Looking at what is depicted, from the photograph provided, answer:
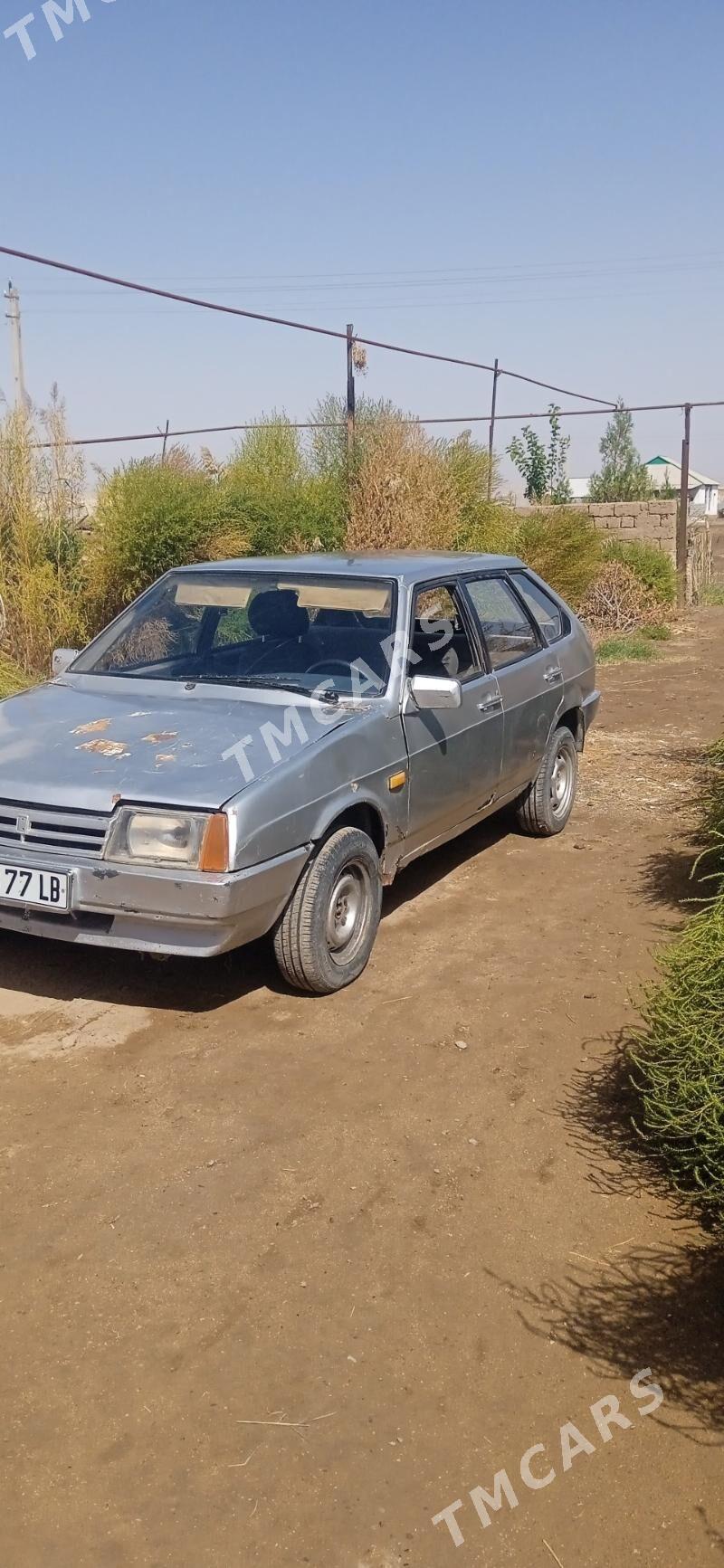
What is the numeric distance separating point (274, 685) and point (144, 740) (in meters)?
0.71

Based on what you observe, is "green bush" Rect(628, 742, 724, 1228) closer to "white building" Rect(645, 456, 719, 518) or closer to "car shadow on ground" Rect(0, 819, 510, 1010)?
"car shadow on ground" Rect(0, 819, 510, 1010)

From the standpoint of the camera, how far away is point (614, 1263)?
2.91m

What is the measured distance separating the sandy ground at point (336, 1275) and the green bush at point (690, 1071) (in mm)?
122

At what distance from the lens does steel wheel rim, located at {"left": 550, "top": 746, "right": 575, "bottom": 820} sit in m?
6.57

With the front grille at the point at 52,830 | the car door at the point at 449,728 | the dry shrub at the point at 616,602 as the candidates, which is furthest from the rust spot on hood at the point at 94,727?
the dry shrub at the point at 616,602

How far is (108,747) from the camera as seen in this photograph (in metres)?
4.16

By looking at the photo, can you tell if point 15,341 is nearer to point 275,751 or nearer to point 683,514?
point 683,514

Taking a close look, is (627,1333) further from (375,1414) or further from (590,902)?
(590,902)

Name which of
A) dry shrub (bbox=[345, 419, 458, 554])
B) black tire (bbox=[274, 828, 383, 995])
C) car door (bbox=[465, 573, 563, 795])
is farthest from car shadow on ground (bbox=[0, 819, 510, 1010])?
dry shrub (bbox=[345, 419, 458, 554])

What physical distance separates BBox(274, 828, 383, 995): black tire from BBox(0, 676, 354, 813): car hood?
1.34 ft

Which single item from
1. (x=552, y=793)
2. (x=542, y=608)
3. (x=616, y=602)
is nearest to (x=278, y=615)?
(x=542, y=608)

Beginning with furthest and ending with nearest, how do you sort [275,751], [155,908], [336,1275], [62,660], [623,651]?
[623,651] < [62,660] < [275,751] < [155,908] < [336,1275]

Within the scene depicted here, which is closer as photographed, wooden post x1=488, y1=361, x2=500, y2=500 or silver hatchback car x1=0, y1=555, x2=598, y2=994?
silver hatchback car x1=0, y1=555, x2=598, y2=994

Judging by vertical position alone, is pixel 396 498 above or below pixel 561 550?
above
